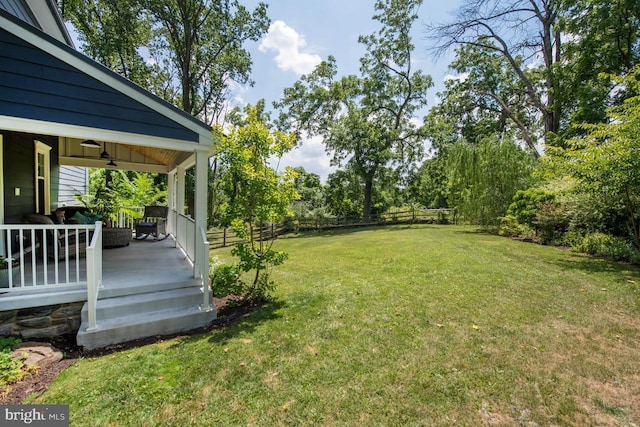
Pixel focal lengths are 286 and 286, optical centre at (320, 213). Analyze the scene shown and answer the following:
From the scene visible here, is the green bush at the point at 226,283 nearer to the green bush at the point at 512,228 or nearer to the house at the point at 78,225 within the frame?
the house at the point at 78,225

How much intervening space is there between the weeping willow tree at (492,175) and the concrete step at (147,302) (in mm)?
13962

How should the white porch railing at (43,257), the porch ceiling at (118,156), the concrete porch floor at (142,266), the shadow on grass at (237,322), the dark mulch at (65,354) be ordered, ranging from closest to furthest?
the dark mulch at (65,354) < the white porch railing at (43,257) < the shadow on grass at (237,322) < the concrete porch floor at (142,266) < the porch ceiling at (118,156)

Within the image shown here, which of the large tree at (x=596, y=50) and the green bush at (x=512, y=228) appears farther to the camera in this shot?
the large tree at (x=596, y=50)

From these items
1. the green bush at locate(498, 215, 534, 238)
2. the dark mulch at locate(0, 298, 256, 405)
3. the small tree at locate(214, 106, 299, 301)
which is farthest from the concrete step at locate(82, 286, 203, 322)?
the green bush at locate(498, 215, 534, 238)

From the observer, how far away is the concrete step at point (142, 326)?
3.57 meters

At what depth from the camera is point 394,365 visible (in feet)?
10.1

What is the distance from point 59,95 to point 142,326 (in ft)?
10.7

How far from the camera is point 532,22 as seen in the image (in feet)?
52.7

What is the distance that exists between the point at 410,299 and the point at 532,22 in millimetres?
19519

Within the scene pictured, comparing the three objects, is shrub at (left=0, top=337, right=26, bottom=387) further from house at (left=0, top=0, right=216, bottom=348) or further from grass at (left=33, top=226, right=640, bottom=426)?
house at (left=0, top=0, right=216, bottom=348)

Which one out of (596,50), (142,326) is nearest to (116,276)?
(142,326)

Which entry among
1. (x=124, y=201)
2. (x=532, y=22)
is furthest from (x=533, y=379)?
(x=532, y=22)

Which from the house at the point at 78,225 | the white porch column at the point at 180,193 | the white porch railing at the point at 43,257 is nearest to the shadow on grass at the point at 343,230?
the white porch column at the point at 180,193

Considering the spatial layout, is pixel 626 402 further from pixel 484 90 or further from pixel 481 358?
pixel 484 90
